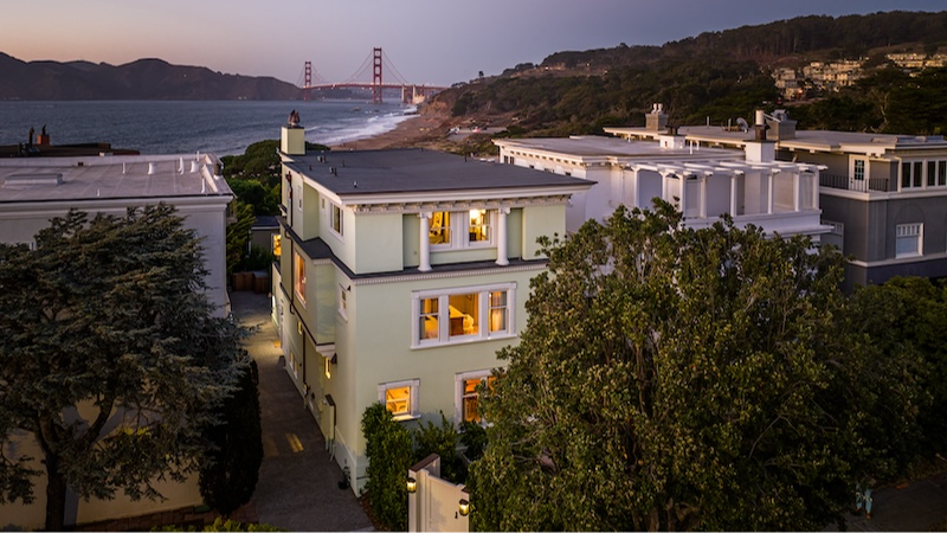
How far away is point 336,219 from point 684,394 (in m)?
12.4

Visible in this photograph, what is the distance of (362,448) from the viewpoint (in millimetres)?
19859

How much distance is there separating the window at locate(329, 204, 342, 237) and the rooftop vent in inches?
280

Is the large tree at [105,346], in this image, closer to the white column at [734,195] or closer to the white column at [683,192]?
the white column at [683,192]

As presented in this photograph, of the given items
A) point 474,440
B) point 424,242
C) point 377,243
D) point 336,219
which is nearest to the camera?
point 474,440

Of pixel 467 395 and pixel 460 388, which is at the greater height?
pixel 460 388

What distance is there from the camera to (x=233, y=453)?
18.5 m

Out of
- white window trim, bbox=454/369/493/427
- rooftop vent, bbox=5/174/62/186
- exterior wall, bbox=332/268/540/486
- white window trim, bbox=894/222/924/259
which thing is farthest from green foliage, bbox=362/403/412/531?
white window trim, bbox=894/222/924/259

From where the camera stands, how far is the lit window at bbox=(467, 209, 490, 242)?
69.3ft

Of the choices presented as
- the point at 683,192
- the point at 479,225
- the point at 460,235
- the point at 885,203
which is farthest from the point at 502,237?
the point at 885,203

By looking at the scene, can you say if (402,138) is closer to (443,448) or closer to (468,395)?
(468,395)

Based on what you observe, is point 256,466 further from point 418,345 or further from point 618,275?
point 618,275

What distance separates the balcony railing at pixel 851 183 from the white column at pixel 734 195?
497 centimetres

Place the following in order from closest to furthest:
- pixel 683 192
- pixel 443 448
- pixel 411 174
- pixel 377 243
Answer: pixel 443 448
pixel 377 243
pixel 411 174
pixel 683 192

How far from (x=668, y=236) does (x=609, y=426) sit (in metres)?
3.47
